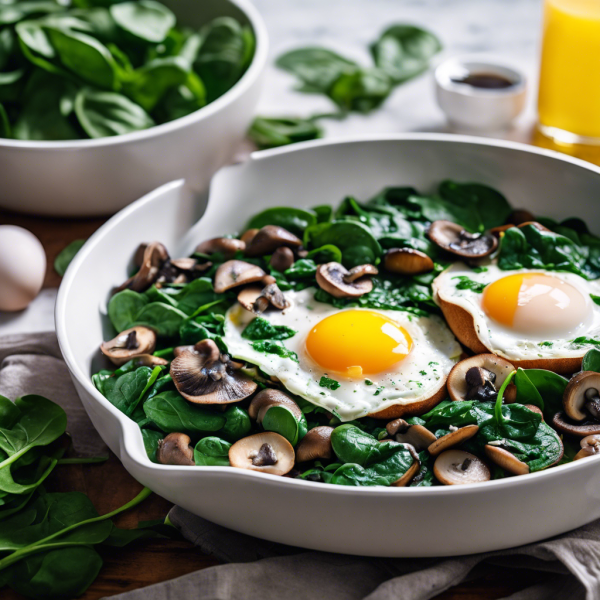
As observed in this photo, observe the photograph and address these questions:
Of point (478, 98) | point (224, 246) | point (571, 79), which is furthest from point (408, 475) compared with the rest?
point (571, 79)

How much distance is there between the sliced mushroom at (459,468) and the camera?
161 cm

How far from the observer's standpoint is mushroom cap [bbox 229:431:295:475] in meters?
1.68

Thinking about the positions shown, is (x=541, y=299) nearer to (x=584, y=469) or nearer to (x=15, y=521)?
(x=584, y=469)

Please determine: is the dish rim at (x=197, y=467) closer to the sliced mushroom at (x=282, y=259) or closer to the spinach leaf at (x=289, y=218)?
the spinach leaf at (x=289, y=218)

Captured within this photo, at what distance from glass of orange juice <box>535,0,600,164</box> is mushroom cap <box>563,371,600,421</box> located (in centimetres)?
154

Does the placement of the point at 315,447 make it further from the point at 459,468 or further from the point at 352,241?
the point at 352,241

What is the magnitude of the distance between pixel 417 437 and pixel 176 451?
1.85ft

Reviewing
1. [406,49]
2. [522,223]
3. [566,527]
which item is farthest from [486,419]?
[406,49]

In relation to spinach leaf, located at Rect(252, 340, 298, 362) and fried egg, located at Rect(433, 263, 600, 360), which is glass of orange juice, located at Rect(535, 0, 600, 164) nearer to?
fried egg, located at Rect(433, 263, 600, 360)

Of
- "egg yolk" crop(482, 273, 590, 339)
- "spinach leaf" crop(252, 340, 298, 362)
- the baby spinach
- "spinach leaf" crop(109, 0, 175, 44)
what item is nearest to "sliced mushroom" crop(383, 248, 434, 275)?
"egg yolk" crop(482, 273, 590, 339)

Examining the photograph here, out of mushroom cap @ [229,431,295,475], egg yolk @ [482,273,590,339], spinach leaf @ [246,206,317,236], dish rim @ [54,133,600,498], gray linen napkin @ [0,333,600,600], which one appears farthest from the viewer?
spinach leaf @ [246,206,317,236]

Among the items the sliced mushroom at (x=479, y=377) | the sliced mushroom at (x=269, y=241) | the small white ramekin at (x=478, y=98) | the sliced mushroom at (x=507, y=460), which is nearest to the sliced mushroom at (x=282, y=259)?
the sliced mushroom at (x=269, y=241)

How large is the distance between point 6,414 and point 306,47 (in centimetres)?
239

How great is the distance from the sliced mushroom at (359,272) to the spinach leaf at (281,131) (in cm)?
104
